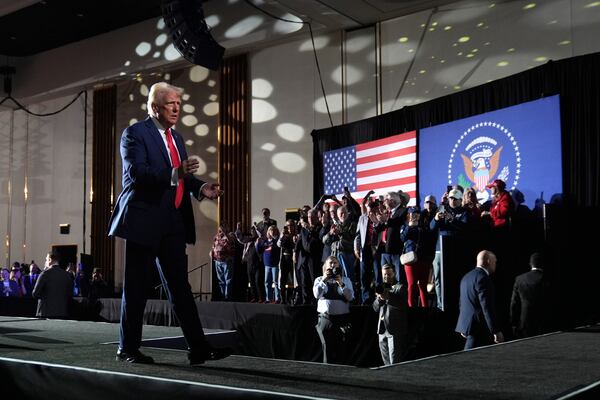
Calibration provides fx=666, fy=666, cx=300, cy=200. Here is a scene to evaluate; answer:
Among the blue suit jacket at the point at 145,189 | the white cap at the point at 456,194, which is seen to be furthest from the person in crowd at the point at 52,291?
the blue suit jacket at the point at 145,189

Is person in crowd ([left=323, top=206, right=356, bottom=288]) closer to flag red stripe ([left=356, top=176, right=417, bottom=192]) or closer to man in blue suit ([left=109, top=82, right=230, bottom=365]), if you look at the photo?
flag red stripe ([left=356, top=176, right=417, bottom=192])

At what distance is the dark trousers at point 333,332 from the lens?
8.05 meters

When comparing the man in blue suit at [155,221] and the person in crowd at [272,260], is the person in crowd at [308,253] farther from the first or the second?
the man in blue suit at [155,221]

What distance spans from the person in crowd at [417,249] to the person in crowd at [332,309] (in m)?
1.05

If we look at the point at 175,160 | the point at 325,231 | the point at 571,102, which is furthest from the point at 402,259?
the point at 175,160

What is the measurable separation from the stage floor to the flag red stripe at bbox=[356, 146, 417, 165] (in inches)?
323

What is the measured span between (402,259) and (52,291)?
4.82m

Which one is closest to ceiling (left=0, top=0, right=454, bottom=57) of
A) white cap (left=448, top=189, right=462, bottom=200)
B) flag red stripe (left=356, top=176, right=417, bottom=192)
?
flag red stripe (left=356, top=176, right=417, bottom=192)

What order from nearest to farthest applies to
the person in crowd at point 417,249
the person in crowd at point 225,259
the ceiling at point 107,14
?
the person in crowd at point 417,249 → the person in crowd at point 225,259 → the ceiling at point 107,14

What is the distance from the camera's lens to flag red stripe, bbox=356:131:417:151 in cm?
1220

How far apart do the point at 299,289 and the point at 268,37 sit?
685 cm

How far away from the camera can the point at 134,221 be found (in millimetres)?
3174

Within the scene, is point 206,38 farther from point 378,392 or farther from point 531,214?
point 378,392

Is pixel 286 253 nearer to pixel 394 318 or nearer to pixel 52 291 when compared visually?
pixel 52 291
